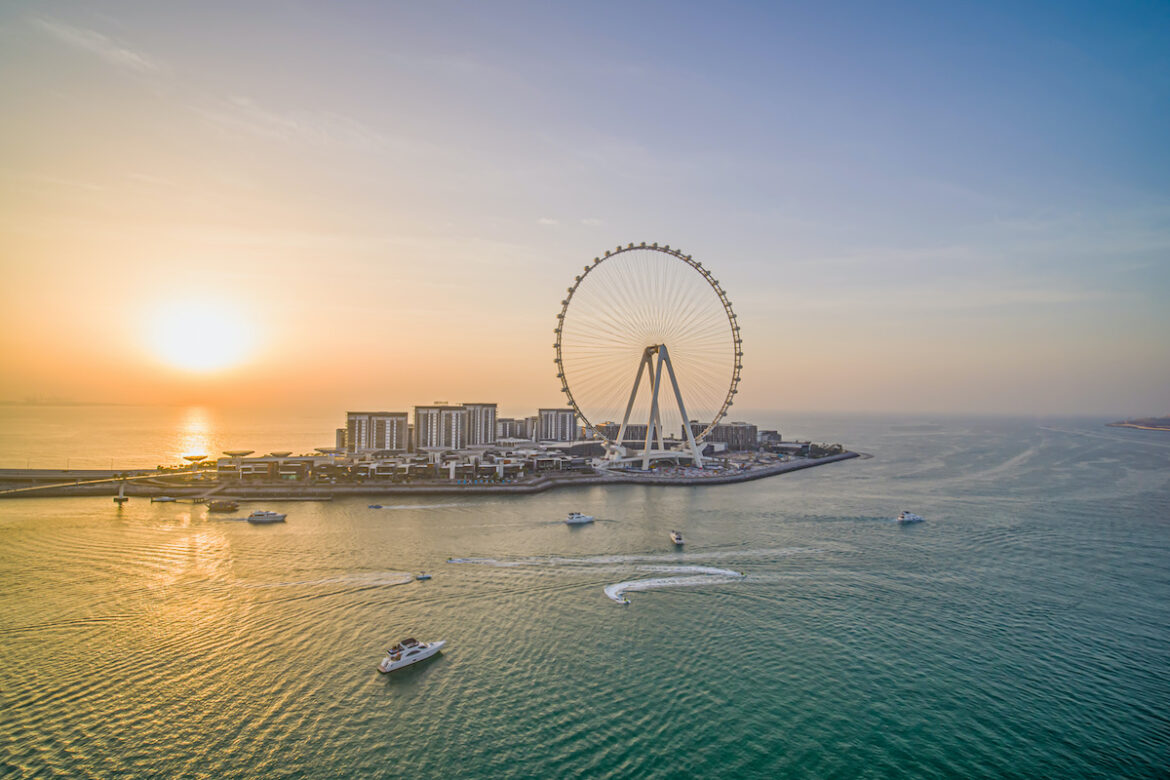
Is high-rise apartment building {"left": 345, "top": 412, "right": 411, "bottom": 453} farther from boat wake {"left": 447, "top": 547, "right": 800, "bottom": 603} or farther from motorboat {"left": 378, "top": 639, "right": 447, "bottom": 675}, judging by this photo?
motorboat {"left": 378, "top": 639, "right": 447, "bottom": 675}

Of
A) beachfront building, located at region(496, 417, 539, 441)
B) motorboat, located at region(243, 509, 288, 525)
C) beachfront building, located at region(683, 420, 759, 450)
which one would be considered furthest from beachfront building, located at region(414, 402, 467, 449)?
beachfront building, located at region(683, 420, 759, 450)

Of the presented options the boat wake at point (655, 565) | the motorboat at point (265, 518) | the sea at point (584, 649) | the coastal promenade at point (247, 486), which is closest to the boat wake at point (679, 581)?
the boat wake at point (655, 565)

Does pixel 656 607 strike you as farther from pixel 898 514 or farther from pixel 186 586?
pixel 898 514

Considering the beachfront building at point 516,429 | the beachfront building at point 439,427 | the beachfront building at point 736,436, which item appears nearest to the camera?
the beachfront building at point 439,427

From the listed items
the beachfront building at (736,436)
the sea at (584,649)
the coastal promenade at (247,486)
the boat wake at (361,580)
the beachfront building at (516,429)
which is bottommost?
the sea at (584,649)

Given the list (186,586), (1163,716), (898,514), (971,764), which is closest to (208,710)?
(186,586)

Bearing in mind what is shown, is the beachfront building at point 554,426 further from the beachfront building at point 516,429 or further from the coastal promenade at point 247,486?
the coastal promenade at point 247,486
